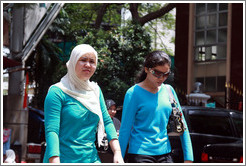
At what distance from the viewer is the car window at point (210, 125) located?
7930mm

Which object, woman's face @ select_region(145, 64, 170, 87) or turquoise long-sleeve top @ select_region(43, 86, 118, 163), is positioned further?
woman's face @ select_region(145, 64, 170, 87)

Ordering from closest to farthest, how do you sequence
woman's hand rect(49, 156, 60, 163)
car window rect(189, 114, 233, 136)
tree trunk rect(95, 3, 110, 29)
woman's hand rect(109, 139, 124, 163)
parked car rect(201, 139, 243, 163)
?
1. woman's hand rect(49, 156, 60, 163)
2. woman's hand rect(109, 139, 124, 163)
3. parked car rect(201, 139, 243, 163)
4. car window rect(189, 114, 233, 136)
5. tree trunk rect(95, 3, 110, 29)

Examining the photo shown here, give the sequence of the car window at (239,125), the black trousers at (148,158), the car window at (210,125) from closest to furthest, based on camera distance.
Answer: the black trousers at (148,158), the car window at (210,125), the car window at (239,125)

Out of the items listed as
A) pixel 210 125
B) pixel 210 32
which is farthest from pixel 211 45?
pixel 210 125

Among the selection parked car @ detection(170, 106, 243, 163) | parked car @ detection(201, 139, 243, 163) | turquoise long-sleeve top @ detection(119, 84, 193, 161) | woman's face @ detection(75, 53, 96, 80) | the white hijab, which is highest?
woman's face @ detection(75, 53, 96, 80)

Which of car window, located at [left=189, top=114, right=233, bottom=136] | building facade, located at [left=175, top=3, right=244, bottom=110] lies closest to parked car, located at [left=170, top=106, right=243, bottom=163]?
car window, located at [left=189, top=114, right=233, bottom=136]

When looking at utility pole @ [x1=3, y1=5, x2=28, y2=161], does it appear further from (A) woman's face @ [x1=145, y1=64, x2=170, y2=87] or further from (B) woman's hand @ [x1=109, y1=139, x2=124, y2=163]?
(B) woman's hand @ [x1=109, y1=139, x2=124, y2=163]

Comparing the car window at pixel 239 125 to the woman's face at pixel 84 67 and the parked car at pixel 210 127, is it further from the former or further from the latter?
the woman's face at pixel 84 67

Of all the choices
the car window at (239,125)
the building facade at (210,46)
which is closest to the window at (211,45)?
the building facade at (210,46)

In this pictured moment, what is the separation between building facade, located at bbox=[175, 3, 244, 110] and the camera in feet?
85.1

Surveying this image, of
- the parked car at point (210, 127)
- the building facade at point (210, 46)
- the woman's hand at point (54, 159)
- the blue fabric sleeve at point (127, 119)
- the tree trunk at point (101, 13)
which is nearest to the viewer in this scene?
the woman's hand at point (54, 159)

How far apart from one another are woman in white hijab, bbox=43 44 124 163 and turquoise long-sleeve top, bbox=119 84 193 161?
1.47 feet

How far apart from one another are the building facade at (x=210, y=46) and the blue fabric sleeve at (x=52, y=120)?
73.2 ft

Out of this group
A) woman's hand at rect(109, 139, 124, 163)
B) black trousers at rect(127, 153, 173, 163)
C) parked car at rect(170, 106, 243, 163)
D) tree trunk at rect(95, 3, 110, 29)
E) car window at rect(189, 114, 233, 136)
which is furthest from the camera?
tree trunk at rect(95, 3, 110, 29)
